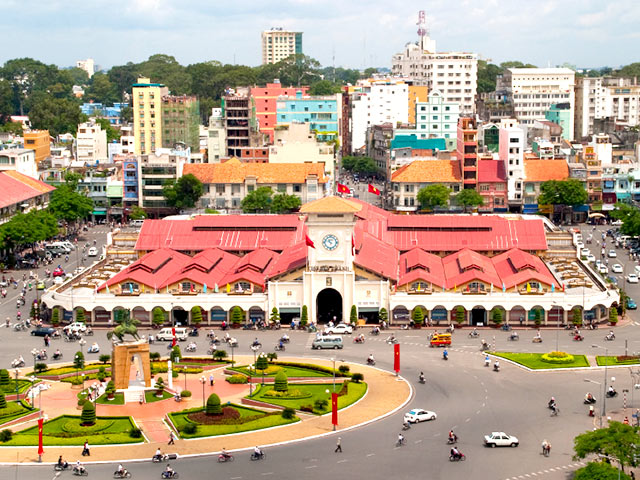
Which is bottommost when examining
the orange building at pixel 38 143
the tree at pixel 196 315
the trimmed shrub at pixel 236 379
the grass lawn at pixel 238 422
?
the grass lawn at pixel 238 422

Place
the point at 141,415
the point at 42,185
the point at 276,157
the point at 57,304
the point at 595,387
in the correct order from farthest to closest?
the point at 276,157 < the point at 42,185 < the point at 57,304 < the point at 595,387 < the point at 141,415

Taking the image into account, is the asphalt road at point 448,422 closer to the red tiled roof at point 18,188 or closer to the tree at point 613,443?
the tree at point 613,443

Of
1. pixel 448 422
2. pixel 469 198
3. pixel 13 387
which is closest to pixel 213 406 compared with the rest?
pixel 448 422

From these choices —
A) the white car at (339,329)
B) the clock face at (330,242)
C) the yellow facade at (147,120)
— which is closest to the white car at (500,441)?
the white car at (339,329)

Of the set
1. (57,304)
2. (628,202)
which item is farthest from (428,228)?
Result: (628,202)

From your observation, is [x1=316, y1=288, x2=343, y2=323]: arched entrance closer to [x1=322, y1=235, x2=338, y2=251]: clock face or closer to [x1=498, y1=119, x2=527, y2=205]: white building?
[x1=322, y1=235, x2=338, y2=251]: clock face

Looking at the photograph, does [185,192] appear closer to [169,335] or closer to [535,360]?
[169,335]

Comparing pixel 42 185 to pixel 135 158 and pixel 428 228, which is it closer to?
pixel 135 158
